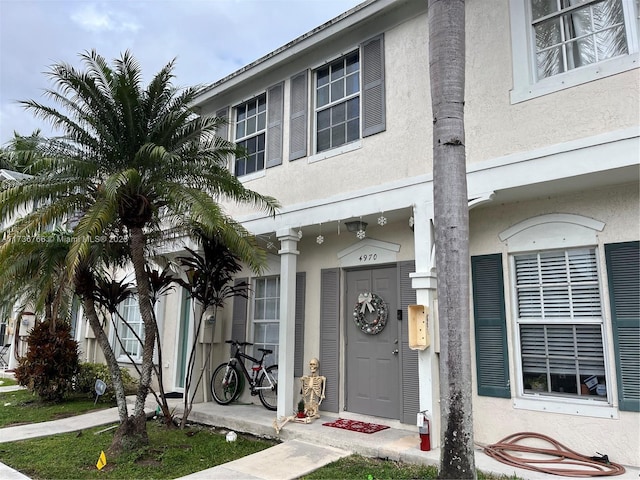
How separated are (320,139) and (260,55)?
2196mm

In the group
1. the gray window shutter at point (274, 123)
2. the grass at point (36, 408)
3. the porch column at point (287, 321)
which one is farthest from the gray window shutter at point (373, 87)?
the grass at point (36, 408)

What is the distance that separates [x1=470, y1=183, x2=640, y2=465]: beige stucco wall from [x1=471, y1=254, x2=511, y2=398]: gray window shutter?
80mm

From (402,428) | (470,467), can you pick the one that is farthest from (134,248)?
(470,467)

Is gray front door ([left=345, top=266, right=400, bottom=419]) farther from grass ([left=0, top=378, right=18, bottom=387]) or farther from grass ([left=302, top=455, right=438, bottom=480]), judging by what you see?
grass ([left=0, top=378, right=18, bottom=387])

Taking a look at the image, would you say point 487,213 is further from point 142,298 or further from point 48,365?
point 48,365

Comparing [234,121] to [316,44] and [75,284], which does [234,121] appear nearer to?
[316,44]

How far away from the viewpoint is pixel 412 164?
6.39 metres

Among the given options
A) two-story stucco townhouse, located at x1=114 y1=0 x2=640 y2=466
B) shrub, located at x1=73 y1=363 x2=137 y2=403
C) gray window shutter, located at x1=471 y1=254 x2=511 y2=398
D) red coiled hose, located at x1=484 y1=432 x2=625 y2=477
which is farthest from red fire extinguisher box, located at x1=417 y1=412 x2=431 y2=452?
shrub, located at x1=73 y1=363 x2=137 y2=403

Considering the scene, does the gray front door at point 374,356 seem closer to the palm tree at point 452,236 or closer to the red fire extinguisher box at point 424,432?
the red fire extinguisher box at point 424,432

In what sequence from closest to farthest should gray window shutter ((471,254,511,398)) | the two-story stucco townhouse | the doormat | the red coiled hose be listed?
1. the red coiled hose
2. the two-story stucco townhouse
3. gray window shutter ((471,254,511,398))
4. the doormat

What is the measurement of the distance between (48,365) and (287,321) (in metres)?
6.11

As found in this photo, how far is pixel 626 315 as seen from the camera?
4859 millimetres

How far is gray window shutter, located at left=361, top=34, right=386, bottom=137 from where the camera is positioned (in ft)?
22.7

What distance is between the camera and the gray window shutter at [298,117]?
797 centimetres
